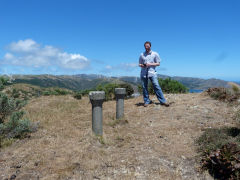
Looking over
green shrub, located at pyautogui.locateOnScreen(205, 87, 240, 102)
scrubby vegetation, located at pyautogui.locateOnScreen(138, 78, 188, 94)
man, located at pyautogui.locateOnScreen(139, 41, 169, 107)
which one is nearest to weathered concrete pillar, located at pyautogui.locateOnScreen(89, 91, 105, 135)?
man, located at pyautogui.locateOnScreen(139, 41, 169, 107)

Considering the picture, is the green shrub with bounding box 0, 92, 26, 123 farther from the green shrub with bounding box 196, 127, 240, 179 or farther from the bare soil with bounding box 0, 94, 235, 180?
the green shrub with bounding box 196, 127, 240, 179

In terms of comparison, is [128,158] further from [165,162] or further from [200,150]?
[200,150]

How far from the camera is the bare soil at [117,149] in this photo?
302 cm

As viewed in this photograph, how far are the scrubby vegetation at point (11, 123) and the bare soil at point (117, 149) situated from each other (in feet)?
0.74

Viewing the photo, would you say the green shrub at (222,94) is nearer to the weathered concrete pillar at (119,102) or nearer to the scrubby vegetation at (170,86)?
the scrubby vegetation at (170,86)

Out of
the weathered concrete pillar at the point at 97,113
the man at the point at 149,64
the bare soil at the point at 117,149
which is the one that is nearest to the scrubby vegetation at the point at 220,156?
Answer: the bare soil at the point at 117,149

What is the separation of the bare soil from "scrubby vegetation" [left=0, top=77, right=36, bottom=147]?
8.9 inches

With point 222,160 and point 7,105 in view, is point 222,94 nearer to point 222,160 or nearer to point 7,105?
point 222,160

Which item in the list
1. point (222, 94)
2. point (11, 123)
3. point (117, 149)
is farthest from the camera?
point (222, 94)

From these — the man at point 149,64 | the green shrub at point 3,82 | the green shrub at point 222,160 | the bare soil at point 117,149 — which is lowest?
the bare soil at point 117,149

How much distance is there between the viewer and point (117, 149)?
3.94 metres

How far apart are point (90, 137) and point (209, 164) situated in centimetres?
256

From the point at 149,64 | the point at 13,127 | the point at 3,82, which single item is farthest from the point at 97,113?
the point at 149,64

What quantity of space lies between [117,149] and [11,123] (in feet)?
8.39
